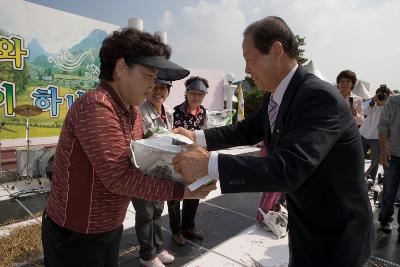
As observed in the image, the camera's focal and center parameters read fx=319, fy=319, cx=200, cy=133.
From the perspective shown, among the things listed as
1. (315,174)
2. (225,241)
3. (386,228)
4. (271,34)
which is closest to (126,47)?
(271,34)

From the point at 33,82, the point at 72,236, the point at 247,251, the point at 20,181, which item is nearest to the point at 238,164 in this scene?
the point at 72,236

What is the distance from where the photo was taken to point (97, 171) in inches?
56.7

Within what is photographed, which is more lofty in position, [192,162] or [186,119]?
[192,162]

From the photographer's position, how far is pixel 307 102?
1466mm

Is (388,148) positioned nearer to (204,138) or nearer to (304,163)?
(204,138)

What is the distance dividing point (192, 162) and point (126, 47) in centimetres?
67

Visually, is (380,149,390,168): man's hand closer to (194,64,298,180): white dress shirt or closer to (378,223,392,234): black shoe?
(378,223,392,234): black shoe

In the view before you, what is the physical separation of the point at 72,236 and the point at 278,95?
130 centimetres

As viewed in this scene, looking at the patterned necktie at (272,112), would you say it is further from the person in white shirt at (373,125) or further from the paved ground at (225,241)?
the person in white shirt at (373,125)

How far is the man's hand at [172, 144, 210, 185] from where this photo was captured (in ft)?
4.79

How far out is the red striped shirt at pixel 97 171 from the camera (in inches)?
56.5

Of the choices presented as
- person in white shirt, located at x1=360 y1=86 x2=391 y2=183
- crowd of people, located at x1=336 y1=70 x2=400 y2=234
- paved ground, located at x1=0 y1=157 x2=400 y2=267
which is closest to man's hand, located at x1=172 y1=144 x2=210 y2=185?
paved ground, located at x1=0 y1=157 x2=400 y2=267

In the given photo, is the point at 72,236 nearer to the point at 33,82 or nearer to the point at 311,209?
the point at 311,209

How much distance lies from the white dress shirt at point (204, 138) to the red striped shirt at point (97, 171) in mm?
244
